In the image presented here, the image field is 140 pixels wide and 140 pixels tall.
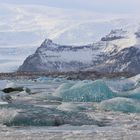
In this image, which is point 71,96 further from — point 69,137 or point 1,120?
point 69,137

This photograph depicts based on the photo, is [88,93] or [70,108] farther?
[88,93]

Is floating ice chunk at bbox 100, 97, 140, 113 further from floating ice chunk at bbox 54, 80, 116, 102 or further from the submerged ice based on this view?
floating ice chunk at bbox 54, 80, 116, 102

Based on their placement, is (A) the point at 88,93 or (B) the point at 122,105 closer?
(B) the point at 122,105

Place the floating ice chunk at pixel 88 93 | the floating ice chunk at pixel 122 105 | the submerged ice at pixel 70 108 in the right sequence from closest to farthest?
the submerged ice at pixel 70 108
the floating ice chunk at pixel 122 105
the floating ice chunk at pixel 88 93

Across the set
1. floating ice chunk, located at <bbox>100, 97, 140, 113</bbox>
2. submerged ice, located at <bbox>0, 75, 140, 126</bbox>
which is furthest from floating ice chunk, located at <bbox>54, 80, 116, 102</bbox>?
floating ice chunk, located at <bbox>100, 97, 140, 113</bbox>

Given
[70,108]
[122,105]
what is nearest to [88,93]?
[70,108]

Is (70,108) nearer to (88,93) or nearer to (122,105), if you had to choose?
(122,105)

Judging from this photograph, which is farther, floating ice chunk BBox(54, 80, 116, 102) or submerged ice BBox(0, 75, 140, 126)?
floating ice chunk BBox(54, 80, 116, 102)

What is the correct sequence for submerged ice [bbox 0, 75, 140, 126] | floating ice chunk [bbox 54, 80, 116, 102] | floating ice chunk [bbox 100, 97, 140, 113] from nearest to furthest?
submerged ice [bbox 0, 75, 140, 126], floating ice chunk [bbox 100, 97, 140, 113], floating ice chunk [bbox 54, 80, 116, 102]

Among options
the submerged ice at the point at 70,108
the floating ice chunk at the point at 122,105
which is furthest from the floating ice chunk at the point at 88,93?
the floating ice chunk at the point at 122,105

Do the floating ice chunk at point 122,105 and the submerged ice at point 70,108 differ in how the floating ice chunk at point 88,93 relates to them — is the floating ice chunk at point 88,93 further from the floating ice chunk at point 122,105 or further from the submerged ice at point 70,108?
the floating ice chunk at point 122,105

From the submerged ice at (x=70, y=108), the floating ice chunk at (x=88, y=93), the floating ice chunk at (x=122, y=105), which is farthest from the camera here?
the floating ice chunk at (x=88, y=93)

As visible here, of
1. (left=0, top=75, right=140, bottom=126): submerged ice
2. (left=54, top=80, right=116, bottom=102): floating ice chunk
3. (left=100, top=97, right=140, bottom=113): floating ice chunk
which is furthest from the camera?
(left=54, top=80, right=116, bottom=102): floating ice chunk

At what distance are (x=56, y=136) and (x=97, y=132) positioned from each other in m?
1.32
